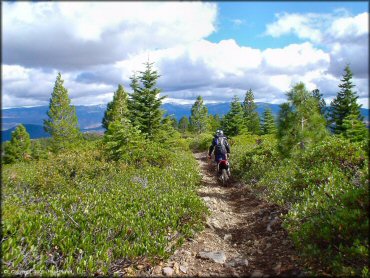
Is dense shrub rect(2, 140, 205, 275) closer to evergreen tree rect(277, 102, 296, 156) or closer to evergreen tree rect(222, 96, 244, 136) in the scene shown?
evergreen tree rect(277, 102, 296, 156)

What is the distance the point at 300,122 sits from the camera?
1183 cm

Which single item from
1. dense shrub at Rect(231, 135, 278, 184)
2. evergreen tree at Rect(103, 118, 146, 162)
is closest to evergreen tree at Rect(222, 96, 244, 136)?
dense shrub at Rect(231, 135, 278, 184)

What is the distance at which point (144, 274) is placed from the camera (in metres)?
5.55

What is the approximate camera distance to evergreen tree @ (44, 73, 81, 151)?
37.3 meters

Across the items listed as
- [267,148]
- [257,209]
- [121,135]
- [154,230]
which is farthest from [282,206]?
[121,135]

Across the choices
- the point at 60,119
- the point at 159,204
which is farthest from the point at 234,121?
the point at 159,204

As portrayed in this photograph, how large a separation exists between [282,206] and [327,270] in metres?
3.71

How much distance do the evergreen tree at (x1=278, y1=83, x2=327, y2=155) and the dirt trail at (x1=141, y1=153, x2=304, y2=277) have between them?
321 cm

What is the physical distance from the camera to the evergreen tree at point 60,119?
122 ft

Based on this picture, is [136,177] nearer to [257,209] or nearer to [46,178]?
[46,178]

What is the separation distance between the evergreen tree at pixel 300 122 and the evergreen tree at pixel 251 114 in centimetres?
5176

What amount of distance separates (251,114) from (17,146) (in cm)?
4673

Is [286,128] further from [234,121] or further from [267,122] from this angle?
[267,122]

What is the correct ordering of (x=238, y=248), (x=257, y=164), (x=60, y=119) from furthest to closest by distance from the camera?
(x=60, y=119)
(x=257, y=164)
(x=238, y=248)
